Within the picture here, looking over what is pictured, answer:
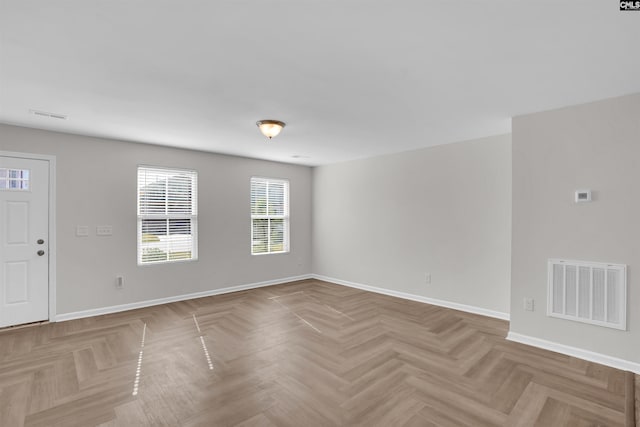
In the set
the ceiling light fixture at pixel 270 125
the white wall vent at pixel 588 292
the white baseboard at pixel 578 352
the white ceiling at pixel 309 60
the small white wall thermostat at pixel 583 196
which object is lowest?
the white baseboard at pixel 578 352

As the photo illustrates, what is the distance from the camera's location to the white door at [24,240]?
3695mm

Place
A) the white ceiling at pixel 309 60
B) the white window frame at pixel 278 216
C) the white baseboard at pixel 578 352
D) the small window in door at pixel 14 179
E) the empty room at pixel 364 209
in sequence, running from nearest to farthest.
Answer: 1. the white ceiling at pixel 309 60
2. the empty room at pixel 364 209
3. the white baseboard at pixel 578 352
4. the small window in door at pixel 14 179
5. the white window frame at pixel 278 216

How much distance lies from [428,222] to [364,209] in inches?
51.5

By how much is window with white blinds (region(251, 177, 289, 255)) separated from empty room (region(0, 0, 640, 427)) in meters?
0.32

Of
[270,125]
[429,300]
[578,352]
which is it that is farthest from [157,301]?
[578,352]

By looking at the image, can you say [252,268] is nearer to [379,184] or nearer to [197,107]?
[379,184]

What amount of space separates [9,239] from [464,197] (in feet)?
19.6

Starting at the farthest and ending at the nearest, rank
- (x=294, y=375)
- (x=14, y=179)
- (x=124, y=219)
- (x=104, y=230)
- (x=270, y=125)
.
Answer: (x=124, y=219), (x=104, y=230), (x=14, y=179), (x=270, y=125), (x=294, y=375)

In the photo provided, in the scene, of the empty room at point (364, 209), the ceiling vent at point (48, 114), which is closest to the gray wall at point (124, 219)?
the empty room at point (364, 209)

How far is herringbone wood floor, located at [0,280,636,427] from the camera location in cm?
210

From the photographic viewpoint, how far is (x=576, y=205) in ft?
9.84

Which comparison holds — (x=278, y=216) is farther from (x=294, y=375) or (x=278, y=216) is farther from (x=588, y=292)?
(x=588, y=292)

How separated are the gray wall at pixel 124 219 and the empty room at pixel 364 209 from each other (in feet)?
0.09

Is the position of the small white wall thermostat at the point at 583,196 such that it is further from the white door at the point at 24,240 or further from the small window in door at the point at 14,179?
the small window in door at the point at 14,179
